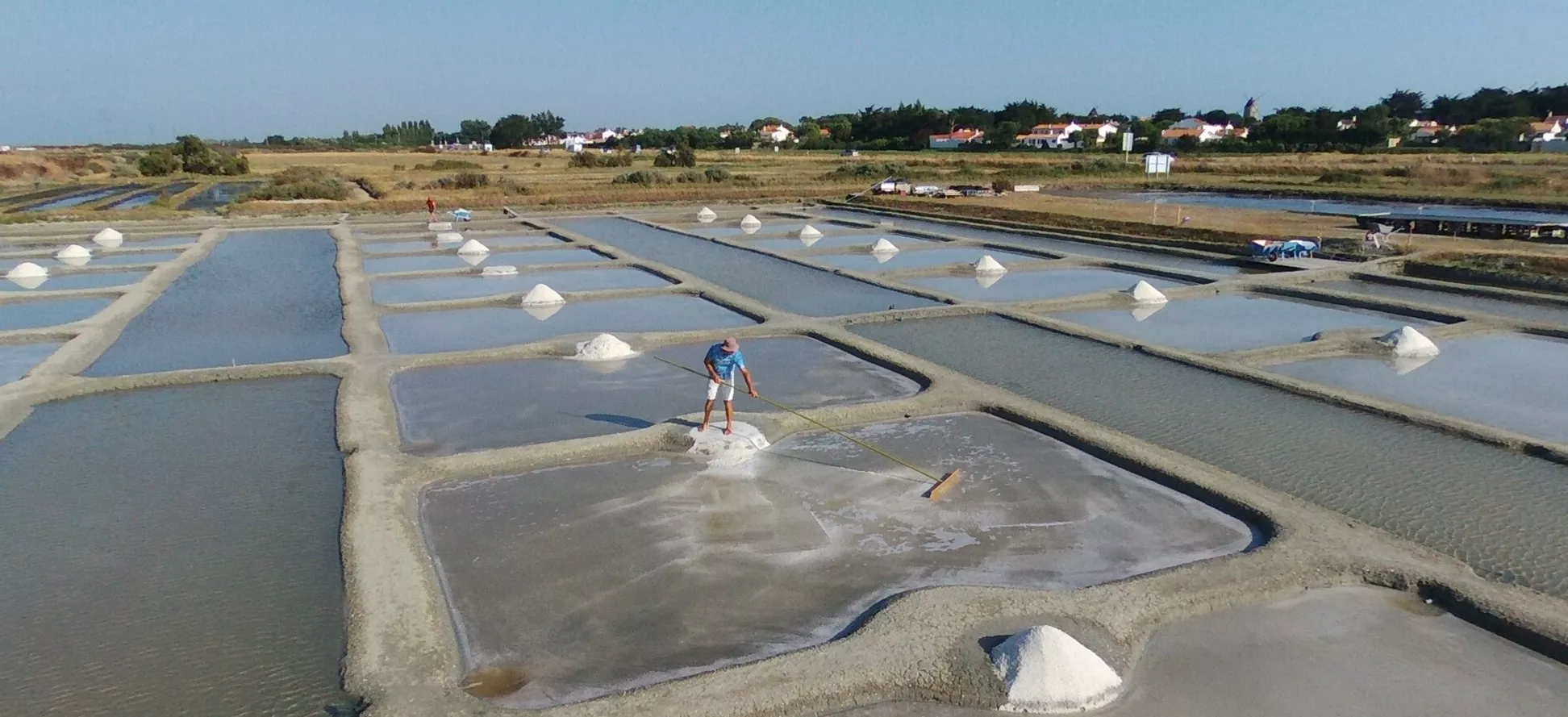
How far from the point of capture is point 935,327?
40.3 ft

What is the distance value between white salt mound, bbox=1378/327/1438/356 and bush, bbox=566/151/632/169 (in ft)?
141

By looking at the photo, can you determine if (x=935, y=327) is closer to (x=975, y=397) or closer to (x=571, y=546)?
(x=975, y=397)

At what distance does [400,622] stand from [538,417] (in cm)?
361

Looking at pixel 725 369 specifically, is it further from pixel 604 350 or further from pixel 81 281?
pixel 81 281

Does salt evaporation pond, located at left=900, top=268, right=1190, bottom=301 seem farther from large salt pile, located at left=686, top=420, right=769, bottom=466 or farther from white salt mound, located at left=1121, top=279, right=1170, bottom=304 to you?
large salt pile, located at left=686, top=420, right=769, bottom=466

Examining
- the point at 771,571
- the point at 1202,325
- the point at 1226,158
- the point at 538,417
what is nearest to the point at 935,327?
the point at 1202,325

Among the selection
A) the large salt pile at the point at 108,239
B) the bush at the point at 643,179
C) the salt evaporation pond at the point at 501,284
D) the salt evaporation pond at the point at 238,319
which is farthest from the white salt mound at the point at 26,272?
the bush at the point at 643,179

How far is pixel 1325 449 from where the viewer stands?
754 centimetres

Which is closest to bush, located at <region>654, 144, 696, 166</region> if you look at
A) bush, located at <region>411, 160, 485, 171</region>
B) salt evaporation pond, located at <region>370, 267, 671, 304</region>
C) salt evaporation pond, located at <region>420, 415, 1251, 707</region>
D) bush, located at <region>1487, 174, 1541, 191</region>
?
bush, located at <region>411, 160, 485, 171</region>

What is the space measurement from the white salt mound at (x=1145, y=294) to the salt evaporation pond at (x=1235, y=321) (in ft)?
0.60

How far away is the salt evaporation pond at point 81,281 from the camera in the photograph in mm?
15648

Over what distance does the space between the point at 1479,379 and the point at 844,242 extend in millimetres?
13674

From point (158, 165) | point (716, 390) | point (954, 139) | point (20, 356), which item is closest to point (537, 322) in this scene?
point (20, 356)

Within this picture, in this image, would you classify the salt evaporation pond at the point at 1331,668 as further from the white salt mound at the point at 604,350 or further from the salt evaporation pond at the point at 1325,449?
the white salt mound at the point at 604,350
